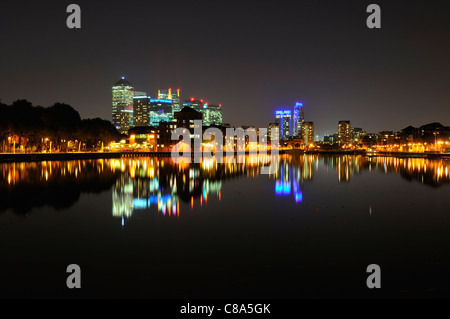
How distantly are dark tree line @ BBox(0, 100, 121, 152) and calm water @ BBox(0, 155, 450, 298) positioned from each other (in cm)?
6049

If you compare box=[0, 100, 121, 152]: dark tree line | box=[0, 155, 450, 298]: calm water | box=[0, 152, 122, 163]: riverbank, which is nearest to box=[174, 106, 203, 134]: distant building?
box=[0, 100, 121, 152]: dark tree line

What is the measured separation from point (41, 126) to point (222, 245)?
83.7 metres

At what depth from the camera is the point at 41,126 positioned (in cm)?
8631

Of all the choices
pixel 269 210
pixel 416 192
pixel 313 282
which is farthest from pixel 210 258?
pixel 416 192

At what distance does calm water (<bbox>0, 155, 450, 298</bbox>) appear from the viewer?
1040cm

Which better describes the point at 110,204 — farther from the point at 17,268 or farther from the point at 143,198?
the point at 17,268

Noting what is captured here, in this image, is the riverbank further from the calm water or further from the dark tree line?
the calm water

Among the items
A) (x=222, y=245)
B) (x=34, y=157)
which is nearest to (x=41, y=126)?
(x=34, y=157)

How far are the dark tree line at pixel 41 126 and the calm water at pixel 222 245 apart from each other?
60.5 metres

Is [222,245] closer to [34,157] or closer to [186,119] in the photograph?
[34,157]

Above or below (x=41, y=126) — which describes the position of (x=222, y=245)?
below

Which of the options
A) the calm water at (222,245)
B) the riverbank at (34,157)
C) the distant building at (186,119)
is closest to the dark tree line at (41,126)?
the riverbank at (34,157)

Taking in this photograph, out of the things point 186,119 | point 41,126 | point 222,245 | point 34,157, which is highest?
point 186,119
